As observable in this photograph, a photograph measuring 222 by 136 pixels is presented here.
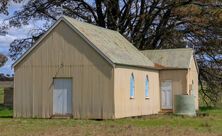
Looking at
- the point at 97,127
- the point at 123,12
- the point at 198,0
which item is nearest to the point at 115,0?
the point at 123,12

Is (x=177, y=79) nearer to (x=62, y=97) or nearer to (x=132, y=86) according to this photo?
(x=132, y=86)

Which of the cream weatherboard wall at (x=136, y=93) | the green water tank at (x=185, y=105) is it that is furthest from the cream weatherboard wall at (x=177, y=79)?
the green water tank at (x=185, y=105)

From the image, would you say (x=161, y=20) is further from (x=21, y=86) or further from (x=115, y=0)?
(x=21, y=86)

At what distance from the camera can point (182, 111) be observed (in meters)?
38.0

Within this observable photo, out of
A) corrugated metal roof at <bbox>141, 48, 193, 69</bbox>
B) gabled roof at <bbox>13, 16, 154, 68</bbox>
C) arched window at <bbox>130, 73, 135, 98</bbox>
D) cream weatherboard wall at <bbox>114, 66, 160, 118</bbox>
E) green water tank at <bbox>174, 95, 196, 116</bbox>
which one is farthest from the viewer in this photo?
corrugated metal roof at <bbox>141, 48, 193, 69</bbox>

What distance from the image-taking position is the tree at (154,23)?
155ft

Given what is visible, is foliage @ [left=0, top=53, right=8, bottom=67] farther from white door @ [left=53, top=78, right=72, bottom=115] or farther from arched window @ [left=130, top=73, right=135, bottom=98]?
white door @ [left=53, top=78, right=72, bottom=115]

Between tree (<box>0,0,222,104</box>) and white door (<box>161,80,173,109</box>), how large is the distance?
25.5ft

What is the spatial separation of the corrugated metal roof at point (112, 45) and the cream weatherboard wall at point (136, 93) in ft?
1.75

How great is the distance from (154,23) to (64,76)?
1760cm

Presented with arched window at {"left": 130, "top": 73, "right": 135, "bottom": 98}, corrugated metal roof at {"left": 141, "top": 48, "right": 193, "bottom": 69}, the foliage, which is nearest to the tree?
corrugated metal roof at {"left": 141, "top": 48, "right": 193, "bottom": 69}

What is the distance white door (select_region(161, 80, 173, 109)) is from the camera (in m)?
41.2

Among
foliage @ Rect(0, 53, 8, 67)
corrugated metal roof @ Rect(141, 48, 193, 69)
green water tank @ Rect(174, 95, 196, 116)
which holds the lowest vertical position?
green water tank @ Rect(174, 95, 196, 116)

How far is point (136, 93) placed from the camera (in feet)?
118
